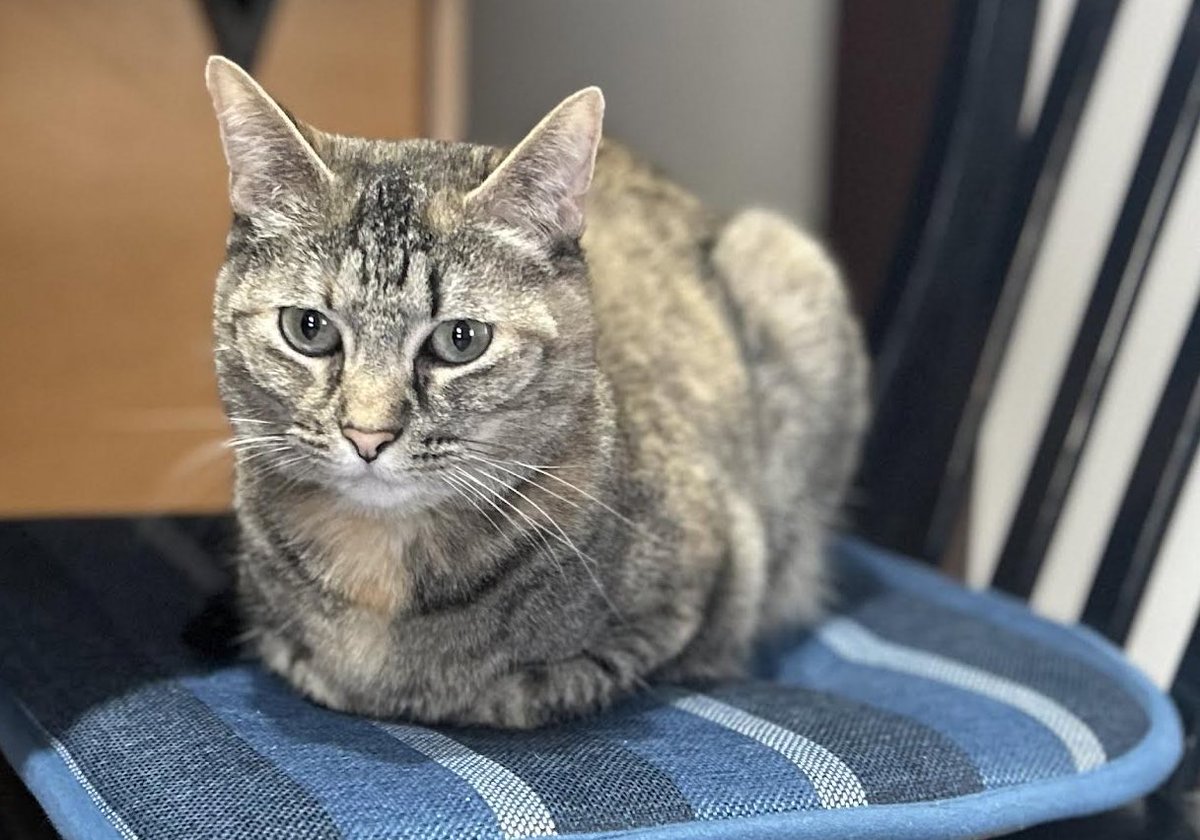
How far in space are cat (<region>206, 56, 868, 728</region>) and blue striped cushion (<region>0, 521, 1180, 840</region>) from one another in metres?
0.05

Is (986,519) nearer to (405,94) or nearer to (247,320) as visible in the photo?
(405,94)

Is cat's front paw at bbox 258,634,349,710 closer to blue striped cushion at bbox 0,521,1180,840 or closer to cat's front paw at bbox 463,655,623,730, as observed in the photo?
blue striped cushion at bbox 0,521,1180,840

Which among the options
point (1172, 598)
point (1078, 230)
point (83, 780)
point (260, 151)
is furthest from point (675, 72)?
point (83, 780)

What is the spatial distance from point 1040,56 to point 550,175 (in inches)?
42.1

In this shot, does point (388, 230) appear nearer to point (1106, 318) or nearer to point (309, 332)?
point (309, 332)

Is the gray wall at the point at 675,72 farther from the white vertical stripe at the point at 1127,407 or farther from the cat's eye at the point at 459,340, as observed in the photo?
the cat's eye at the point at 459,340

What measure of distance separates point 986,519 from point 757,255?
1.80ft

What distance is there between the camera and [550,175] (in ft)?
3.09

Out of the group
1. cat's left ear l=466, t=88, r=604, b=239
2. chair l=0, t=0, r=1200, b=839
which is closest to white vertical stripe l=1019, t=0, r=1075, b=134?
chair l=0, t=0, r=1200, b=839

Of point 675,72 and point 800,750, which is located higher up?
point 675,72

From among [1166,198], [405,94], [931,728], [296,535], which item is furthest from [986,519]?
[296,535]

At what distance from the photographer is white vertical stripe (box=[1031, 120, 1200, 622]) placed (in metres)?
1.50

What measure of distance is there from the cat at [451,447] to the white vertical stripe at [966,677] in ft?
0.66

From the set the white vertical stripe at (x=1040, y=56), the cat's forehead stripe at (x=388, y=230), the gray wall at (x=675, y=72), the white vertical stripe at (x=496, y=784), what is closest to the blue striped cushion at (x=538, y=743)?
the white vertical stripe at (x=496, y=784)
